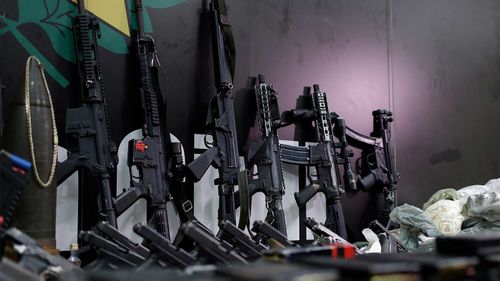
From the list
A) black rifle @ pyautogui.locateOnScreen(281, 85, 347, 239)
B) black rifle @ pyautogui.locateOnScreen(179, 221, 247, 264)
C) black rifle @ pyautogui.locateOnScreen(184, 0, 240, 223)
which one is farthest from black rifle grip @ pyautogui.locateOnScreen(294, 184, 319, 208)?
black rifle @ pyautogui.locateOnScreen(179, 221, 247, 264)

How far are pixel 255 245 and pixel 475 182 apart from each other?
3.51m

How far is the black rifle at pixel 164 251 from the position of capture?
152 cm

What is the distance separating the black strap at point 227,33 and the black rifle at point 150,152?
0.49m

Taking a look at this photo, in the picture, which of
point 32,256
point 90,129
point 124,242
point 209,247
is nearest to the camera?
point 32,256

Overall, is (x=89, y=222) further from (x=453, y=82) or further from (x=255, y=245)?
(x=453, y=82)

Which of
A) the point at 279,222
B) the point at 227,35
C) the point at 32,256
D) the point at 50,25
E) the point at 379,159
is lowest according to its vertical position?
the point at 279,222

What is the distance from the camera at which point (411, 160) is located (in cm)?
432

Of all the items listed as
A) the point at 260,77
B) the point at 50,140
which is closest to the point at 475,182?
the point at 260,77

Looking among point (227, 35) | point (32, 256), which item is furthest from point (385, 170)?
point (32, 256)

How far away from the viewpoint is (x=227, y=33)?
331cm

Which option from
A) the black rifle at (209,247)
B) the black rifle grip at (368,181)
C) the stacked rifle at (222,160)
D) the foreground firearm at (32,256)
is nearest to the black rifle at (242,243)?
the stacked rifle at (222,160)

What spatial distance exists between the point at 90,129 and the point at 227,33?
1089 millimetres

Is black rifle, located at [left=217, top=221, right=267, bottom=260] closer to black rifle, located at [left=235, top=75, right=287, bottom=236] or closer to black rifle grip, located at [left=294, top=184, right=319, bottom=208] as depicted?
black rifle, located at [left=235, top=75, right=287, bottom=236]

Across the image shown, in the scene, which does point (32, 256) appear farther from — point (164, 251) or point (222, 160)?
point (222, 160)
